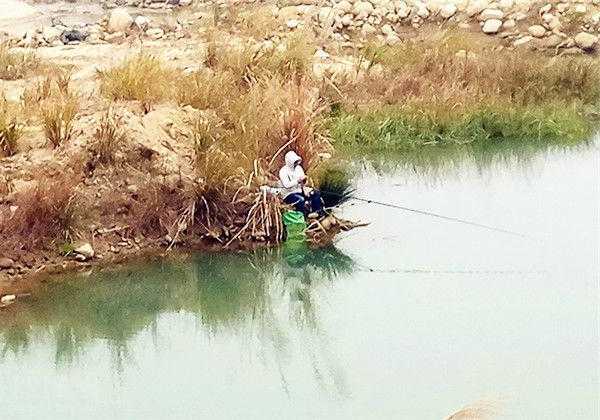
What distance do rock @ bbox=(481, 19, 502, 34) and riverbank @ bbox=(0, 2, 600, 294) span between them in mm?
1269

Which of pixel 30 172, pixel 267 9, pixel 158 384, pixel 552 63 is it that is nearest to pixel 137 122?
pixel 30 172

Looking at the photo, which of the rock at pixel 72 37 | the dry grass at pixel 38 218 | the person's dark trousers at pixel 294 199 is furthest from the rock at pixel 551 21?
the dry grass at pixel 38 218

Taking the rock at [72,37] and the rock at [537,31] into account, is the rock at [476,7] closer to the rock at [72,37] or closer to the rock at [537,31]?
the rock at [537,31]

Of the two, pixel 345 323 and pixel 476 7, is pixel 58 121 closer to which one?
pixel 345 323

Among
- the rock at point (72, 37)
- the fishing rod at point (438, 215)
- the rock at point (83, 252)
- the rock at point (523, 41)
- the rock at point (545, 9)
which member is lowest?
the fishing rod at point (438, 215)

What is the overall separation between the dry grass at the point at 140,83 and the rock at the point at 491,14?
19.9 ft

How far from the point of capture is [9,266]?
5887 millimetres

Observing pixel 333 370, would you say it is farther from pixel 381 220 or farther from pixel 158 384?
pixel 381 220

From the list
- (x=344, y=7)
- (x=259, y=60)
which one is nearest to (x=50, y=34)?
(x=344, y=7)

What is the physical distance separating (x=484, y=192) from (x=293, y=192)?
5.75 ft

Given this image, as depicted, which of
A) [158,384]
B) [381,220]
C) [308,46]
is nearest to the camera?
[158,384]

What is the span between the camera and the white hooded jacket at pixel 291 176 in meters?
6.39

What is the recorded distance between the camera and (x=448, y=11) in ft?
42.1

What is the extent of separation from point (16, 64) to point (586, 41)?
6354mm
